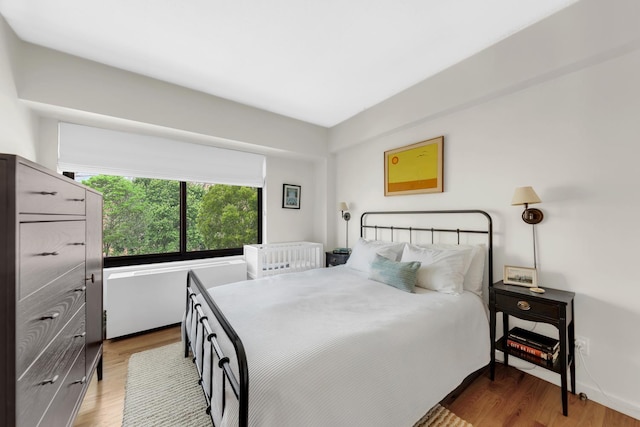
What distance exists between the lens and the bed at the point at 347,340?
1038 mm

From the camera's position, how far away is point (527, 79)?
75.2 inches

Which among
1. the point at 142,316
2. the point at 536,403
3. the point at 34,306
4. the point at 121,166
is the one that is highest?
the point at 121,166

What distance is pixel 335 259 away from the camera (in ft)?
11.5

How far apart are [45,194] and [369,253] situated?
8.06 feet

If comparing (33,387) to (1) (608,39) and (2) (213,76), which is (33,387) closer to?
(2) (213,76)

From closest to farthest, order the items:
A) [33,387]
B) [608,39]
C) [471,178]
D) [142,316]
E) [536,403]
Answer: [33,387], [608,39], [536,403], [471,178], [142,316]

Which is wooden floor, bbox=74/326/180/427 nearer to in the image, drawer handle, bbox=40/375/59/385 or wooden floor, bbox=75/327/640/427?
wooden floor, bbox=75/327/640/427

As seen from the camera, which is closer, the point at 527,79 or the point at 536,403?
the point at 536,403

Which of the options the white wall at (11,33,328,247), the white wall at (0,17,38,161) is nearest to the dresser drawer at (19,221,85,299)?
the white wall at (0,17,38,161)

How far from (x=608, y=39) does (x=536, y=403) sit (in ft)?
7.88

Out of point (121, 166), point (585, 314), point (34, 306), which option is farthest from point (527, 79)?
point (121, 166)

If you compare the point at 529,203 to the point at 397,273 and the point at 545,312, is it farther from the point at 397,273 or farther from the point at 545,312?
the point at 397,273

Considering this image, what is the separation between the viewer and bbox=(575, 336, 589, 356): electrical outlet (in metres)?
1.76

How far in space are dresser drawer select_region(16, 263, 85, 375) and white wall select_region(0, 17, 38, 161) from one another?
4.35 feet
